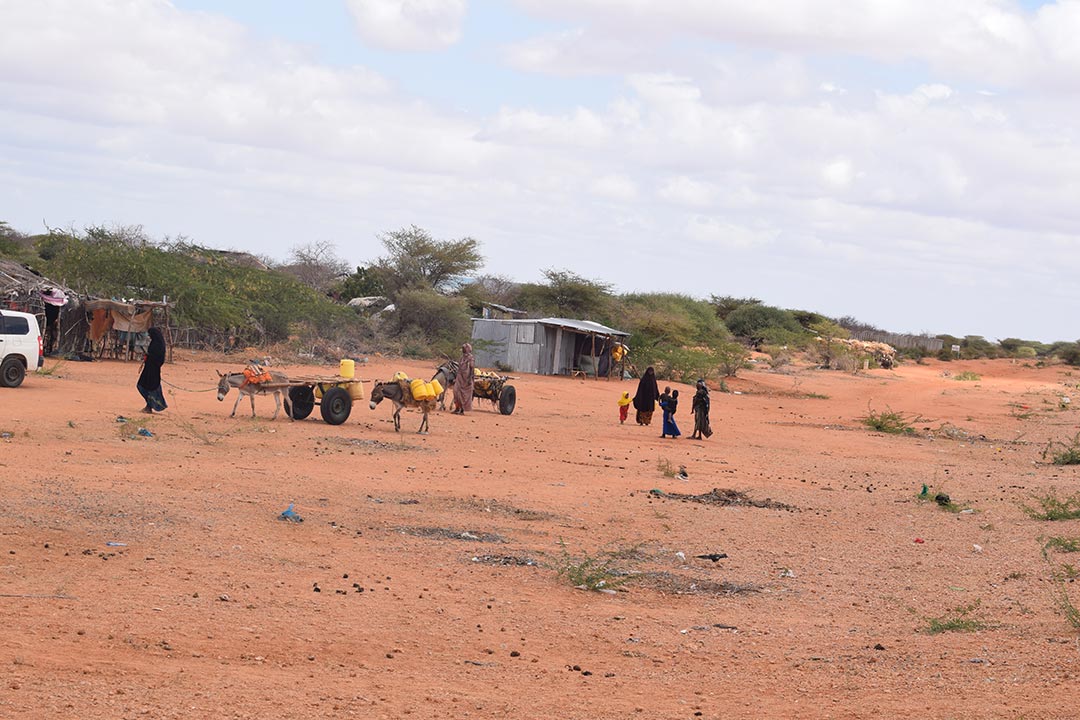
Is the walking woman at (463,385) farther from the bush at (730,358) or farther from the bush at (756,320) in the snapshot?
the bush at (756,320)

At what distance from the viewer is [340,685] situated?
22.5ft

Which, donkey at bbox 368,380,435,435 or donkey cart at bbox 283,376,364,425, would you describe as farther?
donkey cart at bbox 283,376,364,425

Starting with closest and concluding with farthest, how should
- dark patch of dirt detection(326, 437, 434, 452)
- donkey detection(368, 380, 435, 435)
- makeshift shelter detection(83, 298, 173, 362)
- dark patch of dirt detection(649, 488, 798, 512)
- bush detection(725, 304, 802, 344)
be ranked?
dark patch of dirt detection(649, 488, 798, 512)
dark patch of dirt detection(326, 437, 434, 452)
donkey detection(368, 380, 435, 435)
makeshift shelter detection(83, 298, 173, 362)
bush detection(725, 304, 802, 344)

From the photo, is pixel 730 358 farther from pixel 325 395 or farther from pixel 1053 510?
pixel 1053 510

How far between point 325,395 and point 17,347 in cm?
720

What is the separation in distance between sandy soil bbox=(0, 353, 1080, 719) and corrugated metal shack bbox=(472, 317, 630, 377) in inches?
879

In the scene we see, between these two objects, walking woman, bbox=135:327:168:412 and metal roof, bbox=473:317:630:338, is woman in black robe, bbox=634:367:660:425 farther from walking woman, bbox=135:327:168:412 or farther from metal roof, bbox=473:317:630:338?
metal roof, bbox=473:317:630:338

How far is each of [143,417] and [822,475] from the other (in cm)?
1092

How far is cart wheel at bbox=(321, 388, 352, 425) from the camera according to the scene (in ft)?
69.5

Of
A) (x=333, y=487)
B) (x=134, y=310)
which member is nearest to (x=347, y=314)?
(x=134, y=310)

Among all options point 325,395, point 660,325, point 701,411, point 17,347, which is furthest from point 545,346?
point 325,395

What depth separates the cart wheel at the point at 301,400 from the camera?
845 inches

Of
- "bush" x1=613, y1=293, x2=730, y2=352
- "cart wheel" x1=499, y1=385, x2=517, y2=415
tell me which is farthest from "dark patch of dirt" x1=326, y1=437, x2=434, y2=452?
"bush" x1=613, y1=293, x2=730, y2=352

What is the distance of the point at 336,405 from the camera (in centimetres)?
2130
